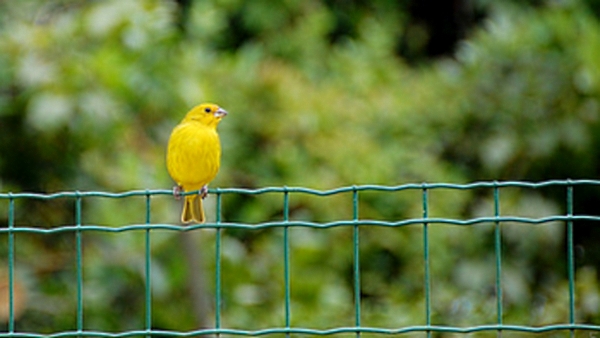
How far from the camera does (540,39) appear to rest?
20.0 feet

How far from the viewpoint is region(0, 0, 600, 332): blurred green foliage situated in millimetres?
4898

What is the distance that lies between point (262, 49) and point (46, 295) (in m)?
2.77

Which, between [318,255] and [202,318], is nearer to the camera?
[202,318]

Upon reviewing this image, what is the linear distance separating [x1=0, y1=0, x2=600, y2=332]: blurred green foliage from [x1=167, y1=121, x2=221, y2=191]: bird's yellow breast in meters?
0.93

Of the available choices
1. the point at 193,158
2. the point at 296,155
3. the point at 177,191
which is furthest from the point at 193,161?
the point at 296,155

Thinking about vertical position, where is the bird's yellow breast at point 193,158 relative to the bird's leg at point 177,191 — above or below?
above

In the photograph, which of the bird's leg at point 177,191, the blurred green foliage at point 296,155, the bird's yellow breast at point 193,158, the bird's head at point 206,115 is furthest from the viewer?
the blurred green foliage at point 296,155

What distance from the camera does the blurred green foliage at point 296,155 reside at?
4.90m

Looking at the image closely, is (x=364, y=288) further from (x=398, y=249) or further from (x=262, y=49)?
(x=262, y=49)

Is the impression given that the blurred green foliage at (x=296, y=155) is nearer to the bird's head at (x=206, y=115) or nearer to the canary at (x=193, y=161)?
the bird's head at (x=206, y=115)

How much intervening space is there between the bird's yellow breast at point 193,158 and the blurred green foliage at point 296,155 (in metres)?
0.93

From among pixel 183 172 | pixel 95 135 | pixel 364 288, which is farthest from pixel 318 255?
pixel 183 172

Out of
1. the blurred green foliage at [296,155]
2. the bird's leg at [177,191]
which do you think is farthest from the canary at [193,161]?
the blurred green foliage at [296,155]

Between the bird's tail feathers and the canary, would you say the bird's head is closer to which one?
the canary
